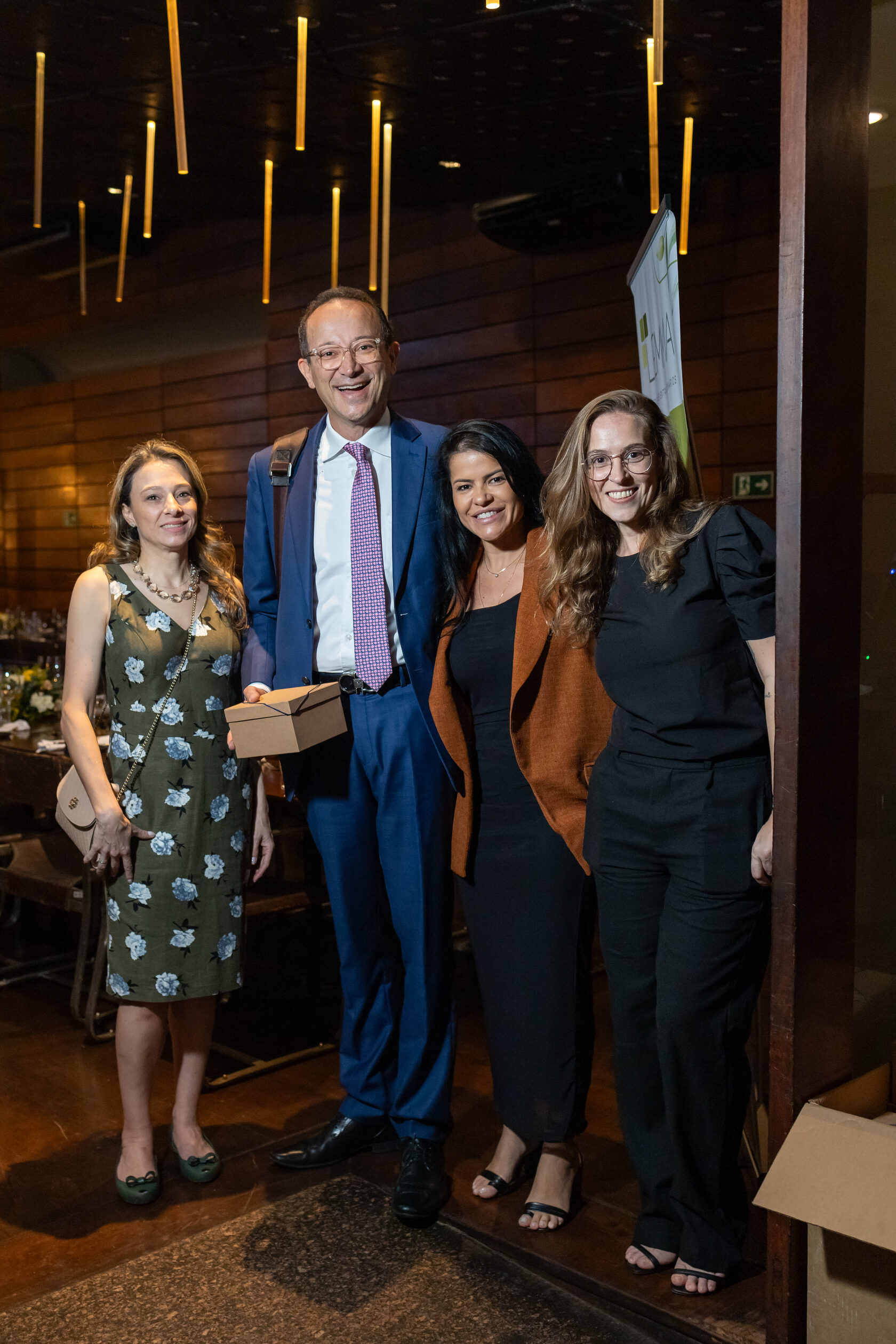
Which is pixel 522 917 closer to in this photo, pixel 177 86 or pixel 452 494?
pixel 452 494

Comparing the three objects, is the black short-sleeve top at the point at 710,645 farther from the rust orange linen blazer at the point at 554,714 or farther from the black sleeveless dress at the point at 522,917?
the black sleeveless dress at the point at 522,917

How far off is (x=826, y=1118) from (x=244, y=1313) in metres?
1.17

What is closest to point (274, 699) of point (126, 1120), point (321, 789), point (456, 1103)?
point (321, 789)

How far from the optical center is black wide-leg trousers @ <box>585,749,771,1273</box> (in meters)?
1.99

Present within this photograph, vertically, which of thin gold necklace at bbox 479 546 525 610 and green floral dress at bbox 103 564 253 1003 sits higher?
thin gold necklace at bbox 479 546 525 610

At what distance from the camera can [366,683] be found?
2.50 metres

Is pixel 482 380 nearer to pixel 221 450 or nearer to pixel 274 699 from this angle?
pixel 221 450

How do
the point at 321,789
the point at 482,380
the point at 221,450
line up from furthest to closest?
the point at 221,450 → the point at 482,380 → the point at 321,789

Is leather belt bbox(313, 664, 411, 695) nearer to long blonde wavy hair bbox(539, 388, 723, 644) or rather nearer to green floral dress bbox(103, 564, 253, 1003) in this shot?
green floral dress bbox(103, 564, 253, 1003)

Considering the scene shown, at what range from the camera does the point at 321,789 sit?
2.59 meters

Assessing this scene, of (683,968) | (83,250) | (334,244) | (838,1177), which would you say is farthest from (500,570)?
(83,250)

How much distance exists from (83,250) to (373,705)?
610 centimetres

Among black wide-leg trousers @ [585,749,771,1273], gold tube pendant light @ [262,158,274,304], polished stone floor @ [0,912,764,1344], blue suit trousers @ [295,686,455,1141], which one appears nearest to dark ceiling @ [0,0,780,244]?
gold tube pendant light @ [262,158,274,304]

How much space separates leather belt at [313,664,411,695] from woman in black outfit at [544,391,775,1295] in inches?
17.0
